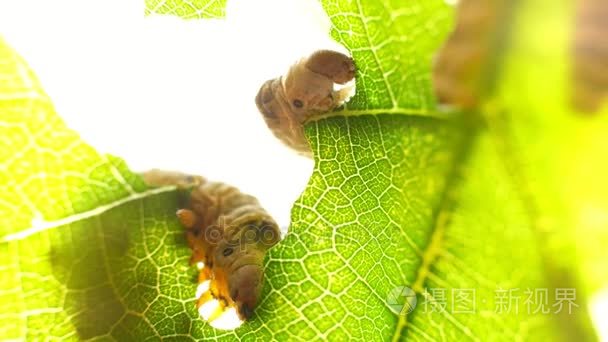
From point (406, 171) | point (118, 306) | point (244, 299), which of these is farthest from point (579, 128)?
point (118, 306)

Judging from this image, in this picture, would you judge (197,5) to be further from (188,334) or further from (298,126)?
(188,334)

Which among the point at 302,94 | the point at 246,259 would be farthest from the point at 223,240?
the point at 302,94

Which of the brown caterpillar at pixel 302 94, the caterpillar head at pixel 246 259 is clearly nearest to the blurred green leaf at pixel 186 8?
the brown caterpillar at pixel 302 94

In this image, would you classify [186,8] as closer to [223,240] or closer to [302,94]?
[302,94]

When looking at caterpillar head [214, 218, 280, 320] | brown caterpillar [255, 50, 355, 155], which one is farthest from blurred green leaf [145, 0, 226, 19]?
caterpillar head [214, 218, 280, 320]

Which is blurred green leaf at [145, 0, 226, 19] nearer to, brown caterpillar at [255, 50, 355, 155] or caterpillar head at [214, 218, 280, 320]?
A: brown caterpillar at [255, 50, 355, 155]
